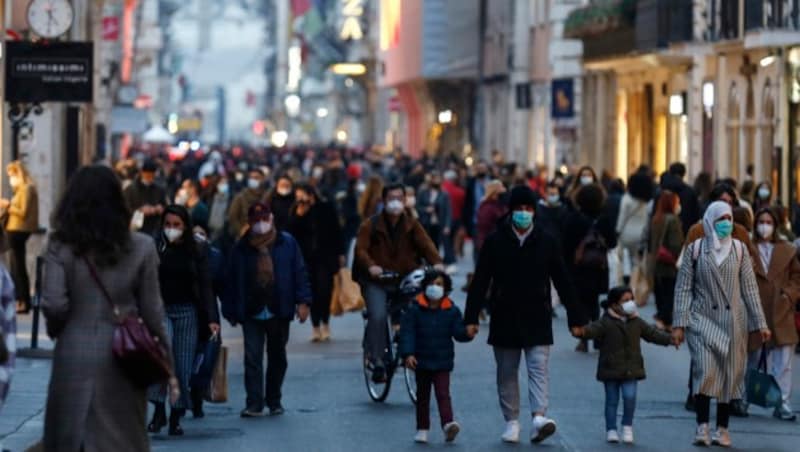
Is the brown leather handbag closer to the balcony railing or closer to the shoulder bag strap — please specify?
the shoulder bag strap

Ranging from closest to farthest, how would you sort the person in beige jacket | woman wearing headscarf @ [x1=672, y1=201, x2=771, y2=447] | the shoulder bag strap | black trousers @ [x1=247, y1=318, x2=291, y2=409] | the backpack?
1. the shoulder bag strap
2. woman wearing headscarf @ [x1=672, y1=201, x2=771, y2=447]
3. black trousers @ [x1=247, y1=318, x2=291, y2=409]
4. the backpack
5. the person in beige jacket

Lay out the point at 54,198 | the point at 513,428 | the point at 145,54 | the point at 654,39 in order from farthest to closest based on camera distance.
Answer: the point at 145,54
the point at 654,39
the point at 54,198
the point at 513,428

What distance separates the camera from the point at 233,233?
2664 cm

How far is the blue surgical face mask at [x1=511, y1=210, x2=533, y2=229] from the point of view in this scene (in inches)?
589

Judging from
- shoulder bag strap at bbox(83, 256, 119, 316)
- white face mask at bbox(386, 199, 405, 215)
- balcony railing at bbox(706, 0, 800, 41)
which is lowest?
shoulder bag strap at bbox(83, 256, 119, 316)

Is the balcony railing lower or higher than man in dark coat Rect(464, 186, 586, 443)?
higher

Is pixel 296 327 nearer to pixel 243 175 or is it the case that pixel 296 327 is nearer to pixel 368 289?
pixel 368 289

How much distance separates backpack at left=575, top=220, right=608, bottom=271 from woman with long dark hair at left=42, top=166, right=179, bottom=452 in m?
12.3

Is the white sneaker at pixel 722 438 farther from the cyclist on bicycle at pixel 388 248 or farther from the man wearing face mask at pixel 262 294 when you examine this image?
the cyclist on bicycle at pixel 388 248

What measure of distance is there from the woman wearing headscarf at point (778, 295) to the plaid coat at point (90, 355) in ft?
24.9

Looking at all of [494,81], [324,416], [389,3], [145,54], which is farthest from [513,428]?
[145,54]

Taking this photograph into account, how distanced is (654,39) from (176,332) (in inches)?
1153

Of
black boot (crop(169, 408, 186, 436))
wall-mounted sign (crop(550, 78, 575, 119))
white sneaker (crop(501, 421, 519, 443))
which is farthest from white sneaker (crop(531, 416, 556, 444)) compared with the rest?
wall-mounted sign (crop(550, 78, 575, 119))

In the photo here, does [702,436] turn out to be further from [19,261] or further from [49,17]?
[49,17]
